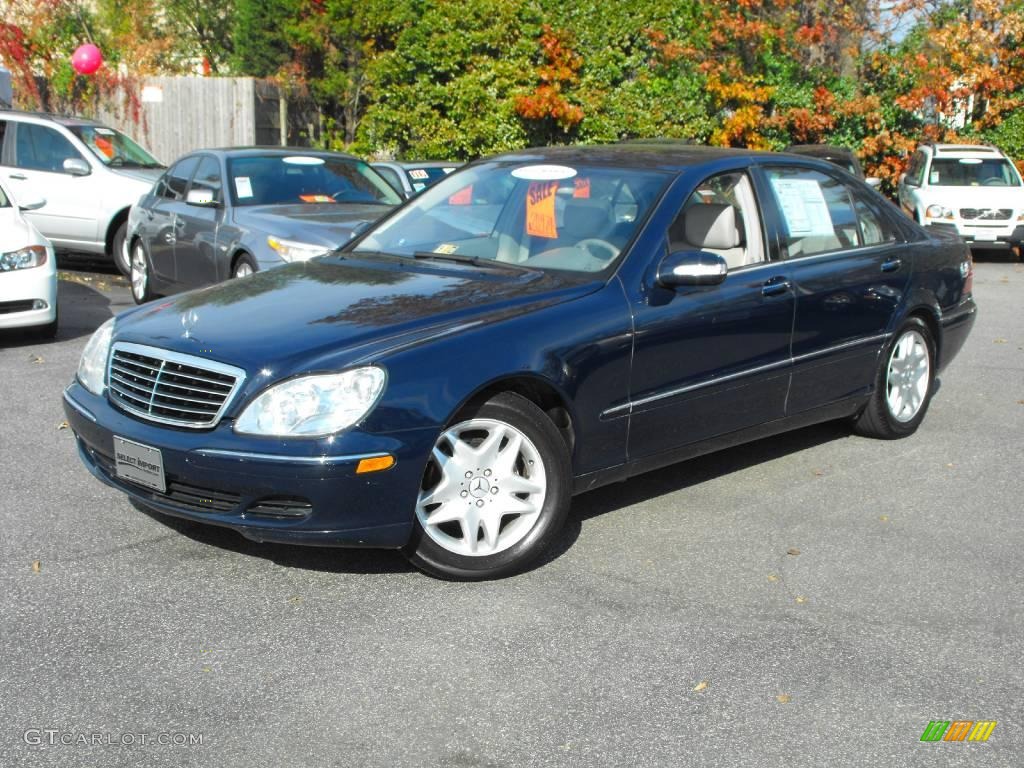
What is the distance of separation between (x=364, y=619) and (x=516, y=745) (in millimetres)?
1014

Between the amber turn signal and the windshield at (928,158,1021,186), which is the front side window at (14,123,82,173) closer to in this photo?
the amber turn signal

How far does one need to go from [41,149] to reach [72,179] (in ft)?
2.12

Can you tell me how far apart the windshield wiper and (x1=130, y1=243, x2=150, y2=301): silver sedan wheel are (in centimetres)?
675

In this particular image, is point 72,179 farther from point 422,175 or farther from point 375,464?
point 375,464

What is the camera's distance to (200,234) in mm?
10508

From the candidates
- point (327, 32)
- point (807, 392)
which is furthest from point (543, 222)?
point (327, 32)

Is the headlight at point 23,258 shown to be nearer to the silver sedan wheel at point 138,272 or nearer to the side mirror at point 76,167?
the silver sedan wheel at point 138,272

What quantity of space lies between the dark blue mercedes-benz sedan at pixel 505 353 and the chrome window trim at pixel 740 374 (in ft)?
0.04

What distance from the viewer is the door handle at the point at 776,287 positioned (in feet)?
19.0

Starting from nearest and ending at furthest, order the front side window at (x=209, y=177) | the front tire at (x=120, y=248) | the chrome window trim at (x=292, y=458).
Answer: the chrome window trim at (x=292, y=458) → the front side window at (x=209, y=177) → the front tire at (x=120, y=248)

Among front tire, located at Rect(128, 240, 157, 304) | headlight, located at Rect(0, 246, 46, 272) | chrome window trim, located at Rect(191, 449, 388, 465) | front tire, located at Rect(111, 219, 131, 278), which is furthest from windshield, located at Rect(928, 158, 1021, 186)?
chrome window trim, located at Rect(191, 449, 388, 465)

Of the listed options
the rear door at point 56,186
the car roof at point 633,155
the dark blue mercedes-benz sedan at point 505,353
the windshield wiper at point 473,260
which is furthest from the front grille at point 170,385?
the rear door at point 56,186

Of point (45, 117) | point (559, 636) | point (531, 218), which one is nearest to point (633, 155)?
point (531, 218)

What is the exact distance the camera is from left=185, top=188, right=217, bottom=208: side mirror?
1027cm
